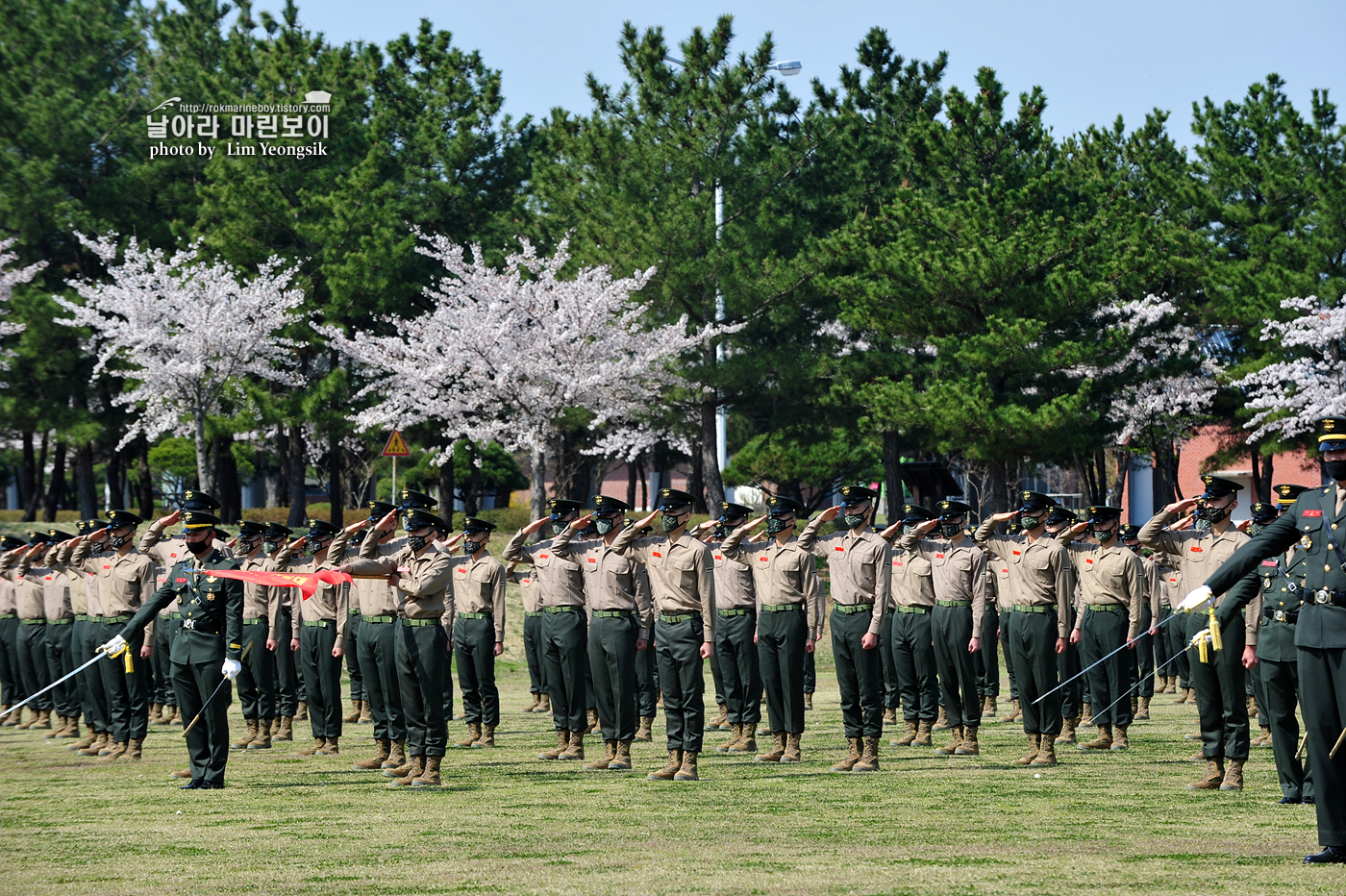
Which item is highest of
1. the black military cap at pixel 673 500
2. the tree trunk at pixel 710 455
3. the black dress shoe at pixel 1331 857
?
the tree trunk at pixel 710 455

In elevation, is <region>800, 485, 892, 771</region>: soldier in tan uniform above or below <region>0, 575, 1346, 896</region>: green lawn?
above

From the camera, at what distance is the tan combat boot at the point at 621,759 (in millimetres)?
12469

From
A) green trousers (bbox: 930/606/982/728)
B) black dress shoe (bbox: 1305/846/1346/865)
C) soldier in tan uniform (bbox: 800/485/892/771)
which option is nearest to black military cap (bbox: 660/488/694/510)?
soldier in tan uniform (bbox: 800/485/892/771)

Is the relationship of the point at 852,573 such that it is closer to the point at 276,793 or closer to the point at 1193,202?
the point at 276,793

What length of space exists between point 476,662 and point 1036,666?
5.94 metres

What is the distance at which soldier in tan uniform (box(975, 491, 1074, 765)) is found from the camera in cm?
1259

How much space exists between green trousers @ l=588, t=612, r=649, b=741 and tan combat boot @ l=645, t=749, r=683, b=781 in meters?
0.60

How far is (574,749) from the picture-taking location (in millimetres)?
13555

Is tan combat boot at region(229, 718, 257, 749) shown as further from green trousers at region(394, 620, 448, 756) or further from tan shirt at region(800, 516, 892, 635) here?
tan shirt at region(800, 516, 892, 635)

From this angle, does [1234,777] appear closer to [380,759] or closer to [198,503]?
[380,759]

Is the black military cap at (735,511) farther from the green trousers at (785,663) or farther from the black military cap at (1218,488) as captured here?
the black military cap at (1218,488)

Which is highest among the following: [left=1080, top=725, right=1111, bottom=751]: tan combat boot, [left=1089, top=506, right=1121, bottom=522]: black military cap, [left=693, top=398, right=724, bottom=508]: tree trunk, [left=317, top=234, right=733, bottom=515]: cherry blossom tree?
[left=317, top=234, right=733, bottom=515]: cherry blossom tree

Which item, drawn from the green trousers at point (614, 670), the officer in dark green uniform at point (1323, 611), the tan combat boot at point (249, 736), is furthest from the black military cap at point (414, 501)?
the officer in dark green uniform at point (1323, 611)

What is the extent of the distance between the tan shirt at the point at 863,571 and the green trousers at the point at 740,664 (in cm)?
95
